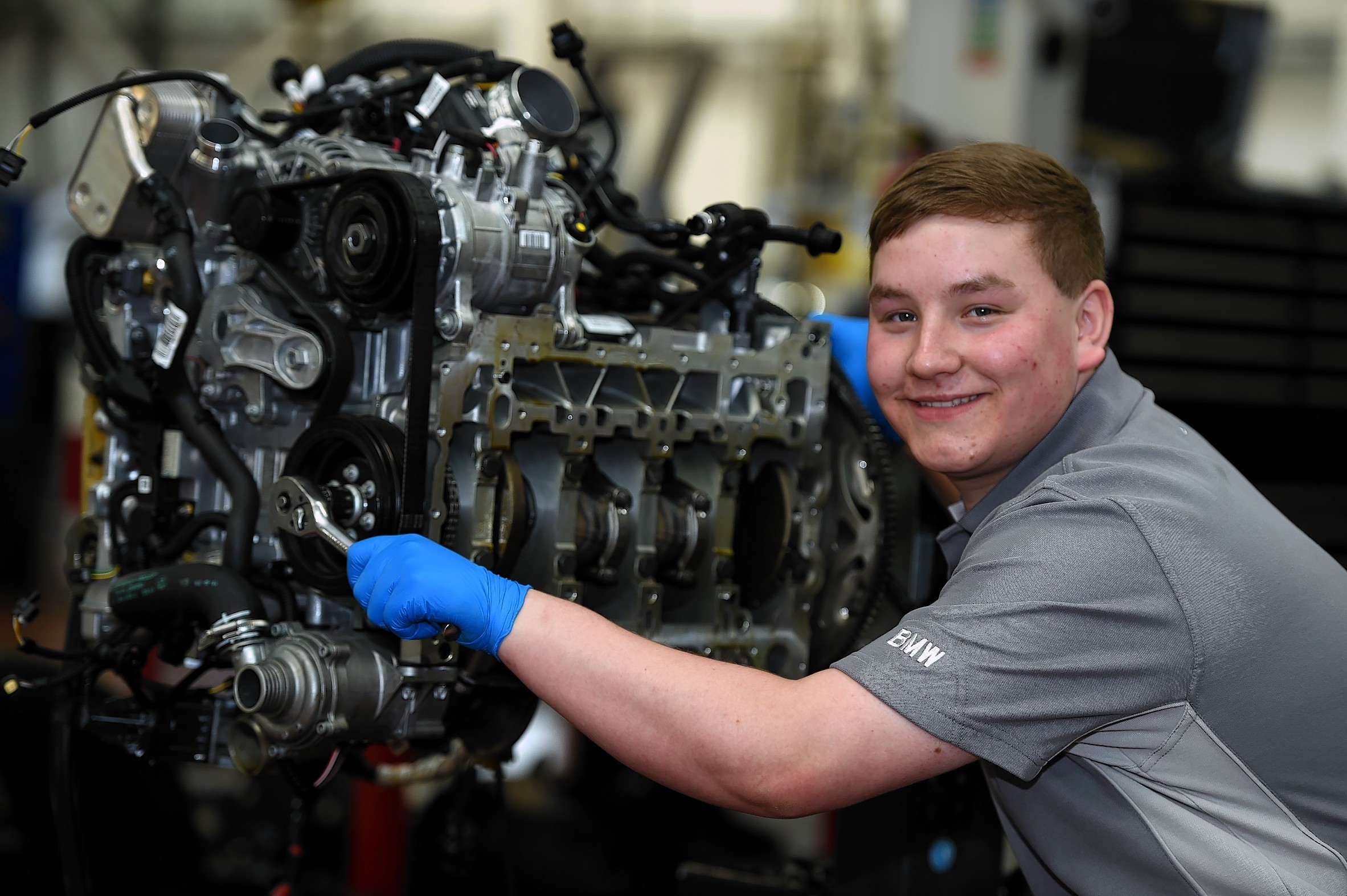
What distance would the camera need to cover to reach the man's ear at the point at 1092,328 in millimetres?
1877

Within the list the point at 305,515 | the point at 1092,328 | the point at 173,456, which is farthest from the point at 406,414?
the point at 1092,328

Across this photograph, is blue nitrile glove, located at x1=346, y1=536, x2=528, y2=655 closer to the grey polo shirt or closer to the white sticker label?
the grey polo shirt

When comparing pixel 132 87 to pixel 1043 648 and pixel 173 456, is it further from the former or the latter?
pixel 1043 648

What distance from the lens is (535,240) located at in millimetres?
1957

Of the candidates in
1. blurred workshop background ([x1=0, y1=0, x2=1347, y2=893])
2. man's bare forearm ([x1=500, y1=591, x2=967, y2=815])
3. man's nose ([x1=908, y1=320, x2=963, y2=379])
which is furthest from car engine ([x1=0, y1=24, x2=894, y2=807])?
blurred workshop background ([x1=0, y1=0, x2=1347, y2=893])

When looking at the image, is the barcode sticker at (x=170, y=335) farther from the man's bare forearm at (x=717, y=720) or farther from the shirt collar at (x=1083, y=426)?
the shirt collar at (x=1083, y=426)

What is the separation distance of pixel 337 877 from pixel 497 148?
2867 millimetres

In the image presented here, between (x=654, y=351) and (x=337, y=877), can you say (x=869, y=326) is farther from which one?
(x=337, y=877)

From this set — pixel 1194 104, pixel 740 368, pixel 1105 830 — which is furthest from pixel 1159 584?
pixel 1194 104

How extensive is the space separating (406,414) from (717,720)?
641 mm

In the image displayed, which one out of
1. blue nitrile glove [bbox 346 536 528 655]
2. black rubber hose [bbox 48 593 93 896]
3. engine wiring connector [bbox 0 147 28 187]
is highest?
engine wiring connector [bbox 0 147 28 187]

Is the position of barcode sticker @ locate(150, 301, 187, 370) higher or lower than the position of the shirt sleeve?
higher

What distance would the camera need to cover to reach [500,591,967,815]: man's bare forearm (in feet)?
4.99

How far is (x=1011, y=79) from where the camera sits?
16.2 ft
